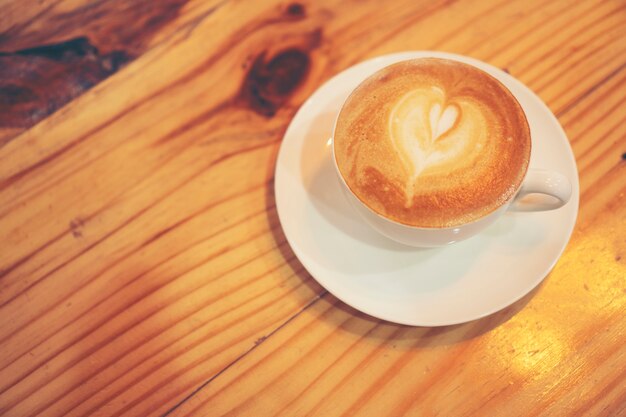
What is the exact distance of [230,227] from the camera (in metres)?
0.73

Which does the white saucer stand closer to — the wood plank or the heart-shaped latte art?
the heart-shaped latte art

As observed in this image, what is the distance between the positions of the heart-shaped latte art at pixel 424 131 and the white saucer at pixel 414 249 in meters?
0.13

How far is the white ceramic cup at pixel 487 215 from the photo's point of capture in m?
0.56

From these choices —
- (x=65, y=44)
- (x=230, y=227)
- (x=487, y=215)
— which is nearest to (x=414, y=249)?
(x=487, y=215)

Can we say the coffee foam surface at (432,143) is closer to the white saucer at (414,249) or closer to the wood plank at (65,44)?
the white saucer at (414,249)

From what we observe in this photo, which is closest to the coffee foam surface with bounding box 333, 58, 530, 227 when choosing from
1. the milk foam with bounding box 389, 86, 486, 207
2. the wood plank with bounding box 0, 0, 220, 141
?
the milk foam with bounding box 389, 86, 486, 207

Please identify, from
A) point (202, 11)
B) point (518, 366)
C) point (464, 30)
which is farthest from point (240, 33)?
point (518, 366)

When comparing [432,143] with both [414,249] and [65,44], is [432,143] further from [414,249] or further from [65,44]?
[65,44]

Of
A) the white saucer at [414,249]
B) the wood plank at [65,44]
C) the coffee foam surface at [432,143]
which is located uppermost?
the wood plank at [65,44]

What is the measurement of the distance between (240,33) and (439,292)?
0.58m

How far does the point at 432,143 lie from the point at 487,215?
12 cm

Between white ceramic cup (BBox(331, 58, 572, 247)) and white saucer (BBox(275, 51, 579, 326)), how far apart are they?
59mm

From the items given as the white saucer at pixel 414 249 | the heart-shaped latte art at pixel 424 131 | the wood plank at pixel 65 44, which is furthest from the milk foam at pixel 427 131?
the wood plank at pixel 65 44

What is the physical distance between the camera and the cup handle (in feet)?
1.86
